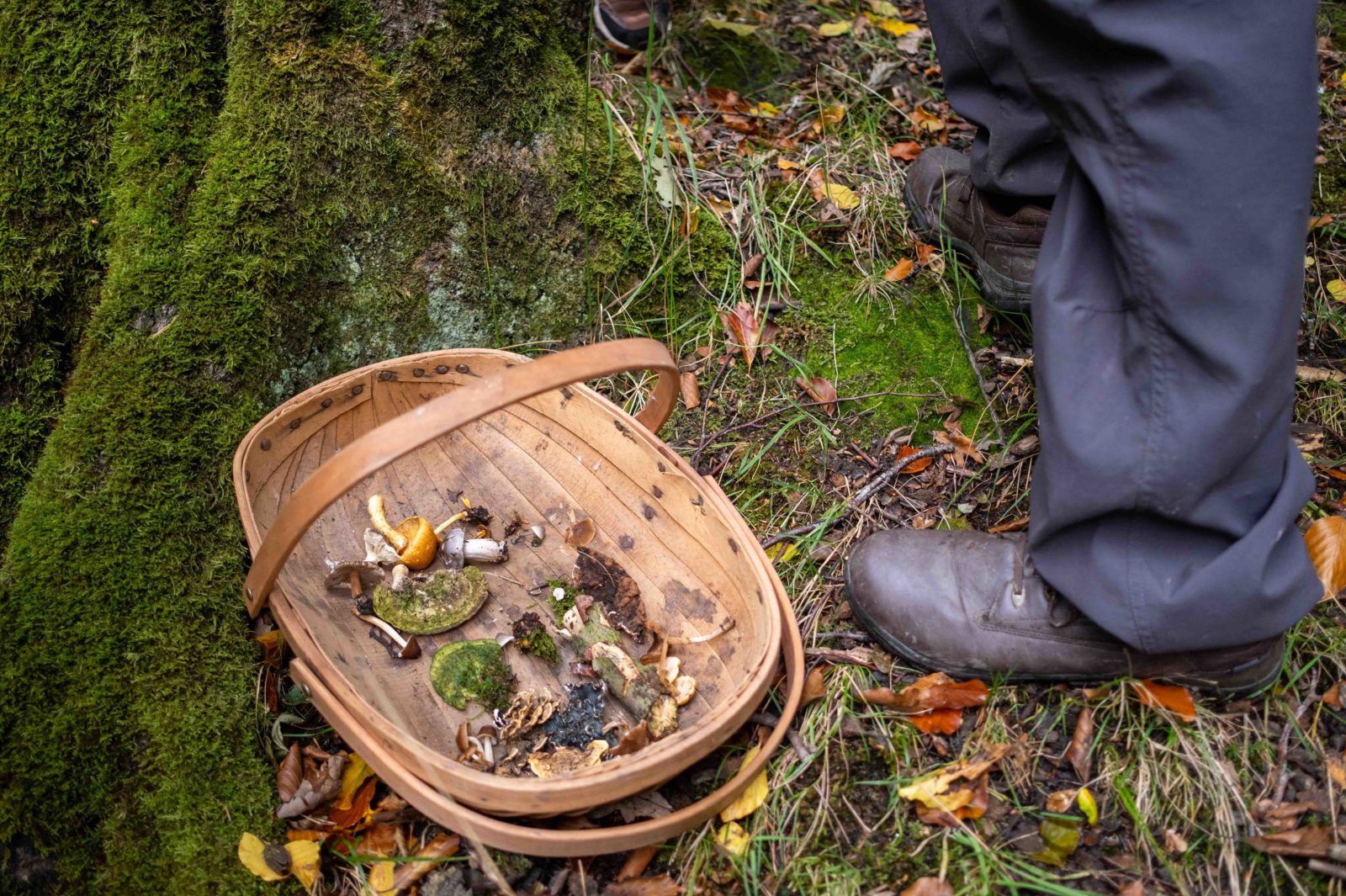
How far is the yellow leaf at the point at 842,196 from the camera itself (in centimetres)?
265

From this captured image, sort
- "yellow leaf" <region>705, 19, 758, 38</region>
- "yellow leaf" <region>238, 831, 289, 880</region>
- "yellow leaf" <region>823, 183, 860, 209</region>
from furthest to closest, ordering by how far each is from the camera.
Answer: "yellow leaf" <region>705, 19, 758, 38</region>
"yellow leaf" <region>823, 183, 860, 209</region>
"yellow leaf" <region>238, 831, 289, 880</region>

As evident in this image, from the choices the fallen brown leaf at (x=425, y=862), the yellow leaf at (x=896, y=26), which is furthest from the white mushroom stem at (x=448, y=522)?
the yellow leaf at (x=896, y=26)

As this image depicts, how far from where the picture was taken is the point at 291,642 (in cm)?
156

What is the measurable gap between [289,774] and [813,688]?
3.38 feet

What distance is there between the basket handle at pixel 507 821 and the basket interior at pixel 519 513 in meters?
0.08

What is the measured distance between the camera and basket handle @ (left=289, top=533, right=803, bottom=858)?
1.43 metres

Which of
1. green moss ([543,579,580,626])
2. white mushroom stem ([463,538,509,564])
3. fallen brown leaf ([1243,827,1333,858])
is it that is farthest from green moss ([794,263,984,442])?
fallen brown leaf ([1243,827,1333,858])

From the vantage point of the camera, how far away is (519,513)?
6.83ft

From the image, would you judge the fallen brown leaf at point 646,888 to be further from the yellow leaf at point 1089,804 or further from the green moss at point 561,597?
the yellow leaf at point 1089,804

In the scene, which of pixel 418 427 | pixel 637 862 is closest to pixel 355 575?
pixel 418 427

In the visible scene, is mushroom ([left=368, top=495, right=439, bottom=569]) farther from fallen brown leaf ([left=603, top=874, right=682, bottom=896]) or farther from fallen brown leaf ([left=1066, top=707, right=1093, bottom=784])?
fallen brown leaf ([left=1066, top=707, right=1093, bottom=784])

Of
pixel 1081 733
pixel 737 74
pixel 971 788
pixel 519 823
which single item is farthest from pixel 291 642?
pixel 737 74

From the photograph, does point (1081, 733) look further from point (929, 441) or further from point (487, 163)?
point (487, 163)

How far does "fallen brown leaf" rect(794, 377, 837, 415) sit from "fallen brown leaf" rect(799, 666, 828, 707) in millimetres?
784
